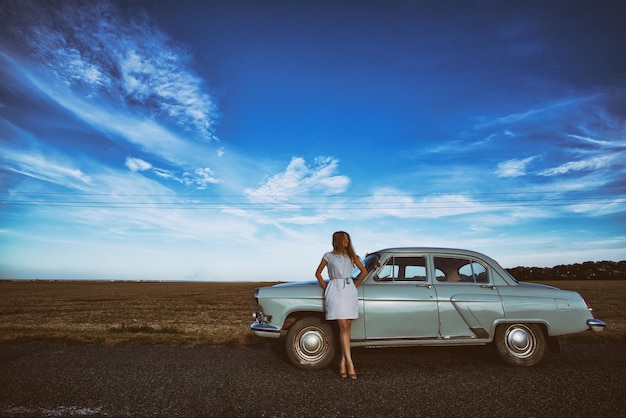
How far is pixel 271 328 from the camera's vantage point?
5.81 metres

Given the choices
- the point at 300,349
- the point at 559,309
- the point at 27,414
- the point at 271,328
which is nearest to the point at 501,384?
A: the point at 559,309

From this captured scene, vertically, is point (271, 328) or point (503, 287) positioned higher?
point (503, 287)

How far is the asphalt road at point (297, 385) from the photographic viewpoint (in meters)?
4.02

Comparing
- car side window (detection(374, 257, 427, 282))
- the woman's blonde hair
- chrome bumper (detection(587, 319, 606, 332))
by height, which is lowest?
chrome bumper (detection(587, 319, 606, 332))

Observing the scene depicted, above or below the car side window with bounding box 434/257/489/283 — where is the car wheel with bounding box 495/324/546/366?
below

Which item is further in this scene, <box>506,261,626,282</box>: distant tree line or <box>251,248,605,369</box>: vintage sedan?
<box>506,261,626,282</box>: distant tree line

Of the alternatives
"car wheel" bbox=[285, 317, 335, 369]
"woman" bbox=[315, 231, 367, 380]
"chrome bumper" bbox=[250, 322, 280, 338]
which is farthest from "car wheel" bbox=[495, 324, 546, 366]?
"chrome bumper" bbox=[250, 322, 280, 338]

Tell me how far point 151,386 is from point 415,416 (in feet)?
10.5

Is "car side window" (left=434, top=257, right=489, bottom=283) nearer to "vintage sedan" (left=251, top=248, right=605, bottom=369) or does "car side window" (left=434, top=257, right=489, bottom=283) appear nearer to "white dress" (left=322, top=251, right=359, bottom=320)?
"vintage sedan" (left=251, top=248, right=605, bottom=369)

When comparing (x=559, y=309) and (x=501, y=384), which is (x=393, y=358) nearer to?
(x=501, y=384)

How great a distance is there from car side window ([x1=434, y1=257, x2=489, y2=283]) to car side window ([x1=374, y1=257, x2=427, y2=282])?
268 mm

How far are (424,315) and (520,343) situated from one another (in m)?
1.59

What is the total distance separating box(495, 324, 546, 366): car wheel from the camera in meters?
5.89

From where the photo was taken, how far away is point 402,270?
6.21 meters
